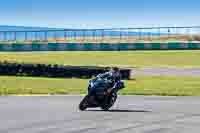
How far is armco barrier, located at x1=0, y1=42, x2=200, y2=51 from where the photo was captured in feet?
215

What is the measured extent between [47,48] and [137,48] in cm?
1112

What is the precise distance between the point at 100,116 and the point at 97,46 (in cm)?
5264

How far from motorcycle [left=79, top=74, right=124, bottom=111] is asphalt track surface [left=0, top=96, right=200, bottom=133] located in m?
0.22

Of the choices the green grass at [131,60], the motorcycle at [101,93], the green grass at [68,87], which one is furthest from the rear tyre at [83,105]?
the green grass at [131,60]

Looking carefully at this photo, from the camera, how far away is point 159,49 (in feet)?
214

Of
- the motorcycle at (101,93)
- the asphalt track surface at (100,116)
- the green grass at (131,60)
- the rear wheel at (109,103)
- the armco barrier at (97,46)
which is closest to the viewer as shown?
the asphalt track surface at (100,116)

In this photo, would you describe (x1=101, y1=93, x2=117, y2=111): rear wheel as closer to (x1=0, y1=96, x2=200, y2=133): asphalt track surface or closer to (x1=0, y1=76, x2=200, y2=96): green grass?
(x1=0, y1=96, x2=200, y2=133): asphalt track surface

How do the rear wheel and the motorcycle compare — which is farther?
the rear wheel

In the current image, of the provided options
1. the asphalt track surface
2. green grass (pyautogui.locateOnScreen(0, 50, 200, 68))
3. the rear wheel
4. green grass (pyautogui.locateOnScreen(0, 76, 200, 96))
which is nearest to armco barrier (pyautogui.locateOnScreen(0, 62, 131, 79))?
green grass (pyautogui.locateOnScreen(0, 76, 200, 96))

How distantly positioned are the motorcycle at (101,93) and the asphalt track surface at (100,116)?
22cm

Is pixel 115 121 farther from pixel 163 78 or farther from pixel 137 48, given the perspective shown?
pixel 137 48

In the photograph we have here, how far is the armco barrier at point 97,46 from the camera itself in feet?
215

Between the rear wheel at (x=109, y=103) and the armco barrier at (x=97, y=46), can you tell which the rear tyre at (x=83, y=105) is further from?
the armco barrier at (x=97, y=46)

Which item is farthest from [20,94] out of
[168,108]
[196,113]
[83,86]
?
[196,113]
